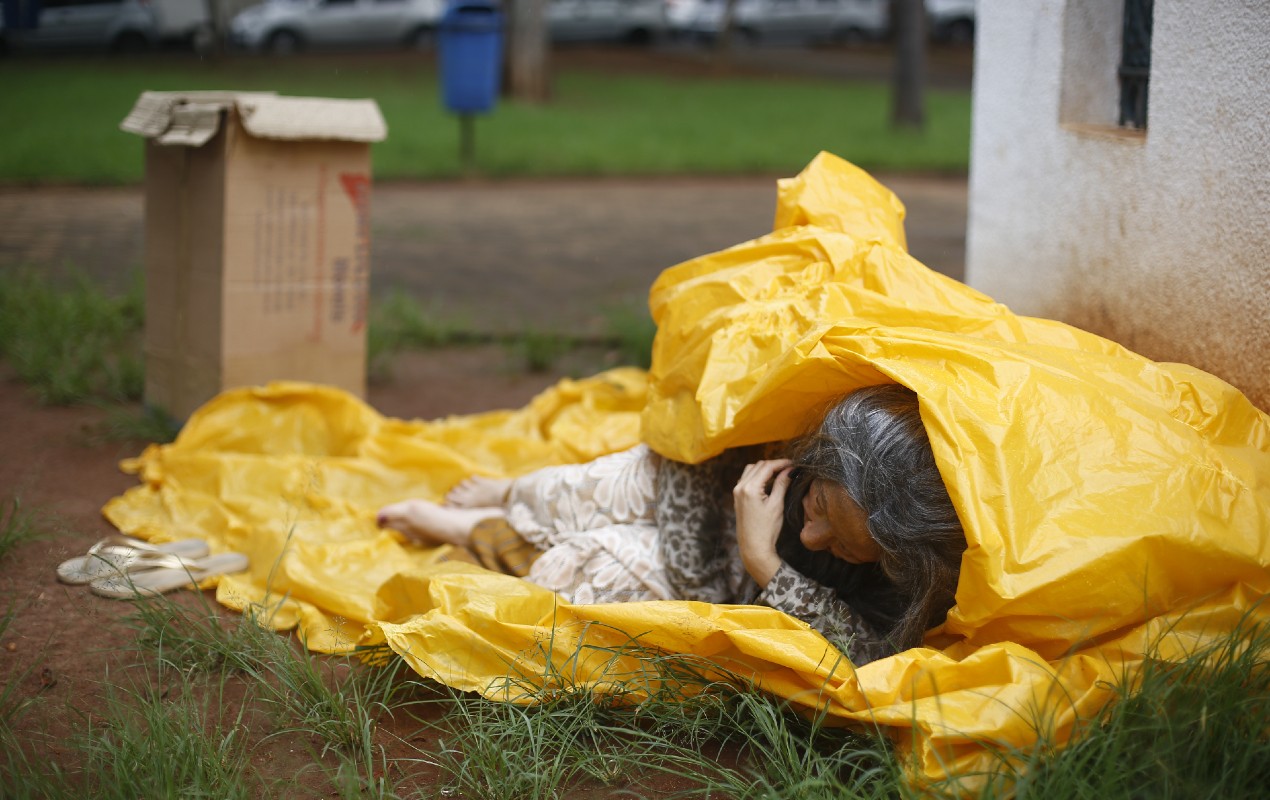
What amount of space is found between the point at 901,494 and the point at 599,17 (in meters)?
25.2

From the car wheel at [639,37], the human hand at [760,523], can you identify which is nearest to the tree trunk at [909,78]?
the human hand at [760,523]

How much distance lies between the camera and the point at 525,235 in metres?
7.69

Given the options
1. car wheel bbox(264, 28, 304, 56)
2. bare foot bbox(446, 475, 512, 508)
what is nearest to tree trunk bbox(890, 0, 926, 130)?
bare foot bbox(446, 475, 512, 508)

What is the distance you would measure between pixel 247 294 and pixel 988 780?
8.64ft

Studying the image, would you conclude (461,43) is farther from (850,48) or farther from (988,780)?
(850,48)

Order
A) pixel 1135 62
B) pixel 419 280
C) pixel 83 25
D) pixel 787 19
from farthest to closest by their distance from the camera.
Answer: pixel 787 19, pixel 83 25, pixel 419 280, pixel 1135 62

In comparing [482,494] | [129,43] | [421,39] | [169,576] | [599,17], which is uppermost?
[599,17]

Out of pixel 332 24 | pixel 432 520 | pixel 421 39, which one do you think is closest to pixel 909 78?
pixel 432 520

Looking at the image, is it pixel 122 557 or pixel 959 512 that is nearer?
pixel 959 512

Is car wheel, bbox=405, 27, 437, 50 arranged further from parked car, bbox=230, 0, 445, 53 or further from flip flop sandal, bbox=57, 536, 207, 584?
flip flop sandal, bbox=57, 536, 207, 584

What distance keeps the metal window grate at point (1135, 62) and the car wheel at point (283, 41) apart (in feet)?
72.7

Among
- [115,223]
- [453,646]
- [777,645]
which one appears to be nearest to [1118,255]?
[777,645]

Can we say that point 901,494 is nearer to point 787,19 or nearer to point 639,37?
point 639,37

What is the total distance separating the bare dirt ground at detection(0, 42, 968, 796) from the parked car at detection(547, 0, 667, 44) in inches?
661
